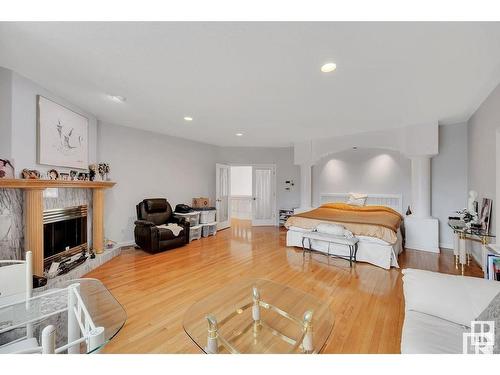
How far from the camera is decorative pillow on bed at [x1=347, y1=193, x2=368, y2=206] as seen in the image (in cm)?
509

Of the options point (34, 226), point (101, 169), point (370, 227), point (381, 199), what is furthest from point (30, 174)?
point (381, 199)

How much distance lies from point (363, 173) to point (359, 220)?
2.08 metres

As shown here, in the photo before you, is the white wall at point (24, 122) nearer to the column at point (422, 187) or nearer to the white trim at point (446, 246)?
the column at point (422, 187)

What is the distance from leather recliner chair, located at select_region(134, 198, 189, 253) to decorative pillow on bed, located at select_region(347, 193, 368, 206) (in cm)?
408

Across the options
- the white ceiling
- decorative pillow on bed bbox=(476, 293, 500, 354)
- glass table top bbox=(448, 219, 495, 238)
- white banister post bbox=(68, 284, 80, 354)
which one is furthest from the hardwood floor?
the white ceiling

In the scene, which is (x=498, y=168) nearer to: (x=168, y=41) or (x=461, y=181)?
(x=461, y=181)

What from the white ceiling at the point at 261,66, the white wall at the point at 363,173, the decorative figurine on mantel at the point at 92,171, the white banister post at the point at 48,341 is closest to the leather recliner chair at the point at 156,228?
the decorative figurine on mantel at the point at 92,171

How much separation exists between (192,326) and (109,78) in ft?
8.57

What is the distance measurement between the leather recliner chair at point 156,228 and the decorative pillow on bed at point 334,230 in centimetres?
275

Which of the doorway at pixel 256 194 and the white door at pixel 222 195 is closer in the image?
the white door at pixel 222 195

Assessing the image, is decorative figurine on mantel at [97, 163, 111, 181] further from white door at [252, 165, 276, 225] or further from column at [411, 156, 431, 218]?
column at [411, 156, 431, 218]

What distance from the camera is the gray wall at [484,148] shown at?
2510 millimetres

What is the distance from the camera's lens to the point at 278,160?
21.3ft
